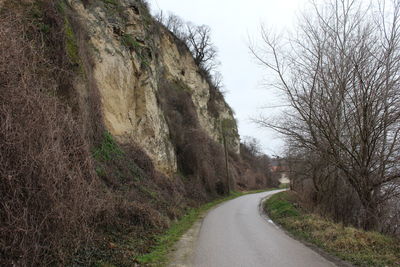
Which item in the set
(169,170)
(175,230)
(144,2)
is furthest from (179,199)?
(144,2)

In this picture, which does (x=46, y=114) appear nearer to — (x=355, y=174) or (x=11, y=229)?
(x=11, y=229)

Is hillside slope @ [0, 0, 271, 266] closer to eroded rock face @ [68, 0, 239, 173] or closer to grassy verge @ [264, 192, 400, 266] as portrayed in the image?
eroded rock face @ [68, 0, 239, 173]

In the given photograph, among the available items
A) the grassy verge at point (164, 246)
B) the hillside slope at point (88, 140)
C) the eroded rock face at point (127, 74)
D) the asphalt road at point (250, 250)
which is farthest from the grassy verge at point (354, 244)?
the eroded rock face at point (127, 74)

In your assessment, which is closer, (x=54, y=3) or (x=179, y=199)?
(x=54, y=3)

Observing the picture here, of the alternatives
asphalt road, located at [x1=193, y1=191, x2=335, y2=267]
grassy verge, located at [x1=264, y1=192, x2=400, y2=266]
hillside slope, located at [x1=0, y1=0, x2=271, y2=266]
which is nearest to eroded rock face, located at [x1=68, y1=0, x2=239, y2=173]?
hillside slope, located at [x1=0, y1=0, x2=271, y2=266]

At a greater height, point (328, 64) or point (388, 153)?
point (328, 64)

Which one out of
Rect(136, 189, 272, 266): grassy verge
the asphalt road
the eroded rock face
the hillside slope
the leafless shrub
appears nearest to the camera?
the leafless shrub

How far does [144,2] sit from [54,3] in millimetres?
13934

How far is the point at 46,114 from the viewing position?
484cm

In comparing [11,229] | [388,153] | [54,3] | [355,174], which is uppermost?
[54,3]

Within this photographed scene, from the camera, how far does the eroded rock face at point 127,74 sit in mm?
14930

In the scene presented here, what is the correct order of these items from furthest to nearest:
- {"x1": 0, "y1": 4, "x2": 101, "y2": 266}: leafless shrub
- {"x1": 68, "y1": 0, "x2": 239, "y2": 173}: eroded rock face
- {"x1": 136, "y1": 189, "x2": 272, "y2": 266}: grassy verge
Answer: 1. {"x1": 68, "y1": 0, "x2": 239, "y2": 173}: eroded rock face
2. {"x1": 136, "y1": 189, "x2": 272, "y2": 266}: grassy verge
3. {"x1": 0, "y1": 4, "x2": 101, "y2": 266}: leafless shrub

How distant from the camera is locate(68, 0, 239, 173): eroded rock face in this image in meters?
14.9

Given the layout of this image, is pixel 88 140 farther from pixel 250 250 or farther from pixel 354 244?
pixel 354 244
